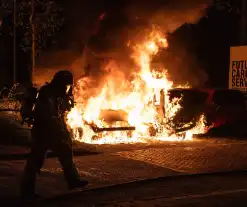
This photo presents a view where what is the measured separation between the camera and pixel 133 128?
50.4ft

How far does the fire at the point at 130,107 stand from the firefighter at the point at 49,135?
6813 millimetres

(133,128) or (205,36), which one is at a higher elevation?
(205,36)

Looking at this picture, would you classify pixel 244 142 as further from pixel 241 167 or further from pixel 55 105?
pixel 55 105

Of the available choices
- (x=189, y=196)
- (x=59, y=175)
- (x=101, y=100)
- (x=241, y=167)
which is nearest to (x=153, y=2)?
(x=101, y=100)

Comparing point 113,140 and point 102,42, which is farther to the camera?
point 102,42

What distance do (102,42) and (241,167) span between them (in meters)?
6.74

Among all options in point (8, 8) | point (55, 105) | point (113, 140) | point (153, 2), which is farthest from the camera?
point (8, 8)

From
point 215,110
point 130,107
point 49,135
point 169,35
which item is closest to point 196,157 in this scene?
point 215,110

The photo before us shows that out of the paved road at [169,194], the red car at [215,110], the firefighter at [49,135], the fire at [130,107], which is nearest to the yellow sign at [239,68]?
the red car at [215,110]

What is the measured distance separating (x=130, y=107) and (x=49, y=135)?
8.54 m

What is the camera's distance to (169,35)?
60.4 feet

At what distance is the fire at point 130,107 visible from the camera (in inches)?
601

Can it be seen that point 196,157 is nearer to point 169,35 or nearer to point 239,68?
point 239,68

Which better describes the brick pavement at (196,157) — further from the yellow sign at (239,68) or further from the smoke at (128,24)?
the smoke at (128,24)
